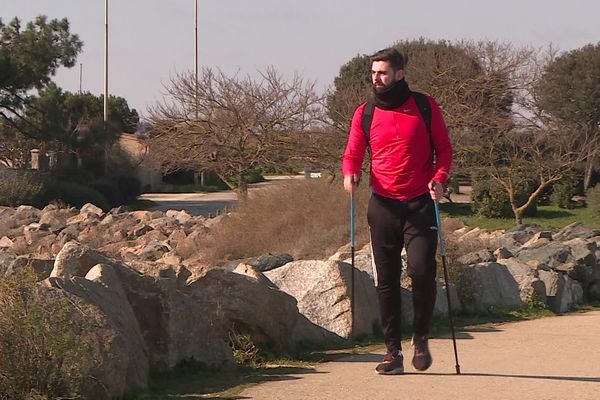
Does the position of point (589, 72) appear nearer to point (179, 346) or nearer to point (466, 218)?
point (466, 218)

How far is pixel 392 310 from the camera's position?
7.59 metres

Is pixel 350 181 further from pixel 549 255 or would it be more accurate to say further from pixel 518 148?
pixel 518 148

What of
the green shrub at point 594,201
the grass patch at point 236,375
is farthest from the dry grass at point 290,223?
the green shrub at point 594,201

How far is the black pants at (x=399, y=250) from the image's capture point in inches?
291

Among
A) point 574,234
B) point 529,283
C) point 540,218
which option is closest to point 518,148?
point 540,218

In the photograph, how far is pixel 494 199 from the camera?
37.2 m

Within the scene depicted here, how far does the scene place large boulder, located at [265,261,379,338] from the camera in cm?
992

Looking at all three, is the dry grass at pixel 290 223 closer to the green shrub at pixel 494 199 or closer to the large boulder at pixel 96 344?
the large boulder at pixel 96 344

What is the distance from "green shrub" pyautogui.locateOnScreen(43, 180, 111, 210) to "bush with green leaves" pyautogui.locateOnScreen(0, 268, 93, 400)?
1337 inches

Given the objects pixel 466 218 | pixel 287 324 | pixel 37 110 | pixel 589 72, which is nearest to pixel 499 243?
pixel 287 324

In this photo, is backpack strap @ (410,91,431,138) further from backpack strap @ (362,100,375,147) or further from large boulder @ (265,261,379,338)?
large boulder @ (265,261,379,338)

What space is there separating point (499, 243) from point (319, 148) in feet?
51.6

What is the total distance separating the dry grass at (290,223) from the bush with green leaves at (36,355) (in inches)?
492

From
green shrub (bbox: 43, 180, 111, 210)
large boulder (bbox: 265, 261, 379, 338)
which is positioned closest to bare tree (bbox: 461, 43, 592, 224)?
green shrub (bbox: 43, 180, 111, 210)
